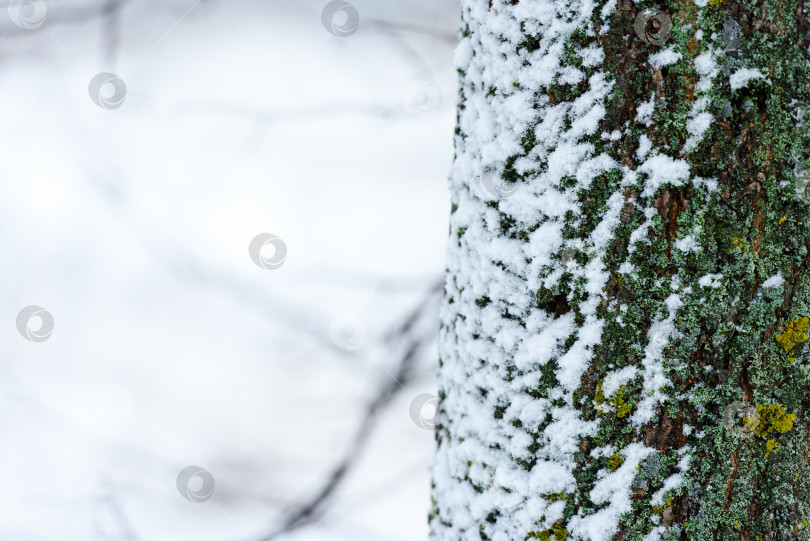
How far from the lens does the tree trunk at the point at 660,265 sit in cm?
48

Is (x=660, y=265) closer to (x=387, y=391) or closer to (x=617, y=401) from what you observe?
(x=617, y=401)

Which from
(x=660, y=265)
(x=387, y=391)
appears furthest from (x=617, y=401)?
(x=387, y=391)

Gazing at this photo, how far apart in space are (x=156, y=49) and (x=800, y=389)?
2.95 m

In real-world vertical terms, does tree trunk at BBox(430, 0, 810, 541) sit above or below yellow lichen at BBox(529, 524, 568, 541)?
above

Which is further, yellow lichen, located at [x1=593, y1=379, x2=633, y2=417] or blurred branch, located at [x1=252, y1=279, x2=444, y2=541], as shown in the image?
blurred branch, located at [x1=252, y1=279, x2=444, y2=541]

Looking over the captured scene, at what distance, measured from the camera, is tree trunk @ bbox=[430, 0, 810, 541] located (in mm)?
483

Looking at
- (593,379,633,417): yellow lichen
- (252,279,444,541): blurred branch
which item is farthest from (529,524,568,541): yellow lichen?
(252,279,444,541): blurred branch

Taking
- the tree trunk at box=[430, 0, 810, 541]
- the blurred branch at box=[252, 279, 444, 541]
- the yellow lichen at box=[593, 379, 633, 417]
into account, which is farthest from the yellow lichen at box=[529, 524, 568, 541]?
the blurred branch at box=[252, 279, 444, 541]

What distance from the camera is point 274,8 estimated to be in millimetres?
2682

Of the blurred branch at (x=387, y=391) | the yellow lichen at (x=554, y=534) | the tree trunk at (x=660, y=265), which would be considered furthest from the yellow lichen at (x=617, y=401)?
the blurred branch at (x=387, y=391)

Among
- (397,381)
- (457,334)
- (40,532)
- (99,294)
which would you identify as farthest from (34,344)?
(457,334)

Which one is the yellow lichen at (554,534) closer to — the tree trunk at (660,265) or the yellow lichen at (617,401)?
the tree trunk at (660,265)

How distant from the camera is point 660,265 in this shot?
1.62 feet

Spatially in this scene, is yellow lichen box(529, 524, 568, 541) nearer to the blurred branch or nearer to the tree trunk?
the tree trunk
